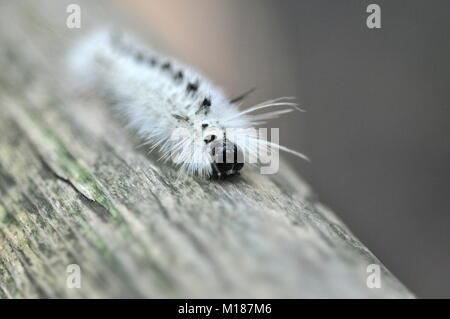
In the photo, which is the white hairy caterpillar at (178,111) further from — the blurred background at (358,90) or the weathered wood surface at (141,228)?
the blurred background at (358,90)

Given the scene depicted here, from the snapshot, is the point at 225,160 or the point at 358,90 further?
the point at 358,90

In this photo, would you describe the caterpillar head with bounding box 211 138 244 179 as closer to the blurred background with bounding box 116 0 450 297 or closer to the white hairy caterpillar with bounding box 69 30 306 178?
the white hairy caterpillar with bounding box 69 30 306 178

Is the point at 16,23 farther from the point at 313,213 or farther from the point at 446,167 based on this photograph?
the point at 446,167

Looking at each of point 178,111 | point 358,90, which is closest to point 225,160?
point 178,111

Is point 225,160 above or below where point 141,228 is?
above

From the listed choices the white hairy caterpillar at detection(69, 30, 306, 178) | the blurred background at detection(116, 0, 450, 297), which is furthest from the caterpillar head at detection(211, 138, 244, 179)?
the blurred background at detection(116, 0, 450, 297)

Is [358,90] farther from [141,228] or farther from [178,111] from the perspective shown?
[141,228]

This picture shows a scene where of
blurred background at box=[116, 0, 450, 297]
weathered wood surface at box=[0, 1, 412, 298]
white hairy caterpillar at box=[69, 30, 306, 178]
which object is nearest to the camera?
weathered wood surface at box=[0, 1, 412, 298]
